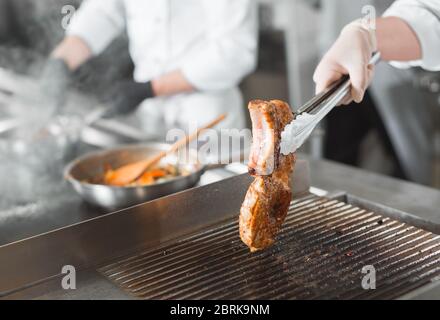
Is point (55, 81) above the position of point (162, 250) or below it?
above

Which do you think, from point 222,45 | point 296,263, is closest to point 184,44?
point 222,45

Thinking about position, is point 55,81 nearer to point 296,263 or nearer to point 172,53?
point 172,53

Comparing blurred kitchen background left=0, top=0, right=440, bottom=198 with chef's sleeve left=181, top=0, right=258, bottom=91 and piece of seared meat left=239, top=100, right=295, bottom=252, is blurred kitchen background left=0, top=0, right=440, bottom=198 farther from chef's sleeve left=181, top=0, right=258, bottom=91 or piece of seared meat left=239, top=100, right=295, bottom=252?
piece of seared meat left=239, top=100, right=295, bottom=252

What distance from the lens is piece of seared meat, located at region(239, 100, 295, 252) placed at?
1340 mm

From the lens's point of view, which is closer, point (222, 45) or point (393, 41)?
point (393, 41)

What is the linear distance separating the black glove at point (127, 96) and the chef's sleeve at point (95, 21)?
0.30m

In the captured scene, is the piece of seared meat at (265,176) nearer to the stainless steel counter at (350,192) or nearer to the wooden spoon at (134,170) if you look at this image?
the stainless steel counter at (350,192)

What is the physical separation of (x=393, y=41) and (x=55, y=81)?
1658 mm

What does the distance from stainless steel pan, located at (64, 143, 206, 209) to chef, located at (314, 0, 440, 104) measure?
1.60 feet

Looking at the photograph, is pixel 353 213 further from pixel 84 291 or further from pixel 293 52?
pixel 293 52

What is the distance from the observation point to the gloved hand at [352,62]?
164cm

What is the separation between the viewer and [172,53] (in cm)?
305

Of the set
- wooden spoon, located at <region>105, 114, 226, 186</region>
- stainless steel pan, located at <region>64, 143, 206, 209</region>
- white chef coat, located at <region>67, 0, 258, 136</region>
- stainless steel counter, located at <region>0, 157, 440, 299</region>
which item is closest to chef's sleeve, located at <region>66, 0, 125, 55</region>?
white chef coat, located at <region>67, 0, 258, 136</region>

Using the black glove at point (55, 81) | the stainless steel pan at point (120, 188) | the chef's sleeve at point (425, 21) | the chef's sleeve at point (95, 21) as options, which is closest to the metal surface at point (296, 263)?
the stainless steel pan at point (120, 188)
